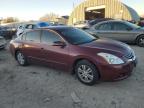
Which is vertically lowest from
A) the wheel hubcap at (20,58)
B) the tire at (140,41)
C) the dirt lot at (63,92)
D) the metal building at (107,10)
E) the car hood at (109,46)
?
the dirt lot at (63,92)

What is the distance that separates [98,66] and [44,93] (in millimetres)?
1506

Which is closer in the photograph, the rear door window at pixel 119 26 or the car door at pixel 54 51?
the car door at pixel 54 51

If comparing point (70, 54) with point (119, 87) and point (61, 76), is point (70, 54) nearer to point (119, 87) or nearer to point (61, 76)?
point (61, 76)

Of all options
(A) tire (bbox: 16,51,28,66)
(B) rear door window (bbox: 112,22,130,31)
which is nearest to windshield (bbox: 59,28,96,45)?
(A) tire (bbox: 16,51,28,66)

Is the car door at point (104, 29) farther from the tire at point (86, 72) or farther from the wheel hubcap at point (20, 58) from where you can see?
the tire at point (86, 72)

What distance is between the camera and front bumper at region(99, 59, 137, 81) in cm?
561

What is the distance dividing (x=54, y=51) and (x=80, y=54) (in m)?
1.08

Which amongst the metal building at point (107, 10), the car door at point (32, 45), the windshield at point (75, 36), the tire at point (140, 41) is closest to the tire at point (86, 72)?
the windshield at point (75, 36)

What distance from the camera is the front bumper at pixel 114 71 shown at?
5605 millimetres

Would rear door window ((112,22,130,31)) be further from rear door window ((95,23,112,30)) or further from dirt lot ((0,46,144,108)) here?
dirt lot ((0,46,144,108))

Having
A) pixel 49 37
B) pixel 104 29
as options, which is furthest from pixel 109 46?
pixel 104 29

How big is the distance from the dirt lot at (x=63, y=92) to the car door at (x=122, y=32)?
4828 mm

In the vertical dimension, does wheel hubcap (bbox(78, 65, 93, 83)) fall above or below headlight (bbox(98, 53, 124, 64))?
below

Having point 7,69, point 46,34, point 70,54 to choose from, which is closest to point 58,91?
point 70,54
